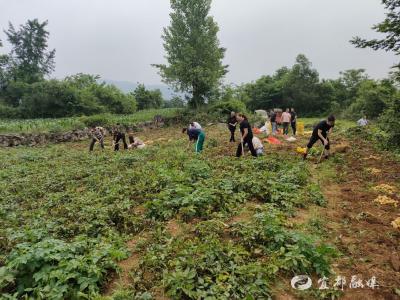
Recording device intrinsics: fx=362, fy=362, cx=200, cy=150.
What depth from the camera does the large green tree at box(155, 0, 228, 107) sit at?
33.1 metres

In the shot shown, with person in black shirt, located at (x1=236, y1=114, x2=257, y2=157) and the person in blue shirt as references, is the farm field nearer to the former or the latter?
person in black shirt, located at (x1=236, y1=114, x2=257, y2=157)

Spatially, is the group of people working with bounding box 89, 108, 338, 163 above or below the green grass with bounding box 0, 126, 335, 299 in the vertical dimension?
above

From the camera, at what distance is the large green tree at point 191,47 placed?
3313 centimetres

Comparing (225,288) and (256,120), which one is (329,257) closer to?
(225,288)

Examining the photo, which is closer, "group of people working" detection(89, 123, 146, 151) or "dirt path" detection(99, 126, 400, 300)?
"dirt path" detection(99, 126, 400, 300)

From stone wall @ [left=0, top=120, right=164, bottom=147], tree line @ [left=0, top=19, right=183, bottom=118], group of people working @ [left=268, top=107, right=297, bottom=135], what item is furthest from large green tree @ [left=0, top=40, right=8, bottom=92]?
group of people working @ [left=268, top=107, right=297, bottom=135]

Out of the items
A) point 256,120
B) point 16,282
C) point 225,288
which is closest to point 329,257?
point 225,288

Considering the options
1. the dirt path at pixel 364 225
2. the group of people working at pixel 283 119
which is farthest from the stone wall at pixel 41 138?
the dirt path at pixel 364 225

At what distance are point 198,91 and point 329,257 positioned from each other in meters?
30.8

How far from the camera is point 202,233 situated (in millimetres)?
5734

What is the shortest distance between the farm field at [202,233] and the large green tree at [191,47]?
76.8ft

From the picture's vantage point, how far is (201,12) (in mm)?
33875

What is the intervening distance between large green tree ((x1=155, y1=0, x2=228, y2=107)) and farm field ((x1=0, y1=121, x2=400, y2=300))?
2340 centimetres

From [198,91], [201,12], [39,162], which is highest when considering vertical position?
[201,12]
